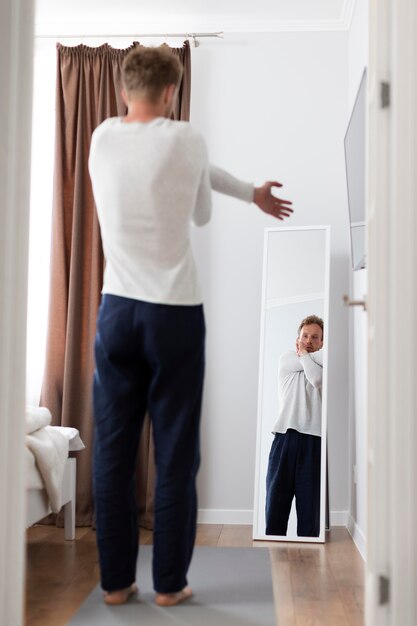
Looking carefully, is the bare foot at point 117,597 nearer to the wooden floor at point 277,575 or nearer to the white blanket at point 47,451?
the wooden floor at point 277,575

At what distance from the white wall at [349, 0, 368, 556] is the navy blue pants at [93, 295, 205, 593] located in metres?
1.37

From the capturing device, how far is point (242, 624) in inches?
93.9

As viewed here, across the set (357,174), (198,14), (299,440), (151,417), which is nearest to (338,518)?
(299,440)

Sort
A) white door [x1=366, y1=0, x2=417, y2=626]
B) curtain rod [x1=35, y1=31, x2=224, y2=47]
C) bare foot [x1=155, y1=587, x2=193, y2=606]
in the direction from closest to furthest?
white door [x1=366, y1=0, x2=417, y2=626]
bare foot [x1=155, y1=587, x2=193, y2=606]
curtain rod [x1=35, y1=31, x2=224, y2=47]

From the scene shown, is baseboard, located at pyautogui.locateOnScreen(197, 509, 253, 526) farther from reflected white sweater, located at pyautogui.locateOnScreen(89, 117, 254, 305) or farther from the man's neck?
the man's neck

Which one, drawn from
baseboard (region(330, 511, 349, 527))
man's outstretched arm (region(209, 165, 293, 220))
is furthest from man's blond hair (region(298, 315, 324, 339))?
man's outstretched arm (region(209, 165, 293, 220))

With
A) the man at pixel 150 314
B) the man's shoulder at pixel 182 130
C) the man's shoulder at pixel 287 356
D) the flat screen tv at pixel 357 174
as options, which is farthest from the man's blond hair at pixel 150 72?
the man's shoulder at pixel 287 356

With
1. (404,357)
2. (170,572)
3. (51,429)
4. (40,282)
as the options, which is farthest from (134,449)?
(40,282)

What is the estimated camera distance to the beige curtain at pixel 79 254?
420 centimetres

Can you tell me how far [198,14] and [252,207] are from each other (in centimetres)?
110

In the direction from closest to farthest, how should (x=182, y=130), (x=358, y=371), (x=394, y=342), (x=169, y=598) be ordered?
(x=394, y=342) < (x=182, y=130) < (x=169, y=598) < (x=358, y=371)

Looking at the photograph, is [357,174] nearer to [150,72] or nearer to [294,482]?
[150,72]

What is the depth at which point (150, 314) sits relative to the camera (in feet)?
7.76

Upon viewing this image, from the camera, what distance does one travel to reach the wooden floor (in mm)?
2559
